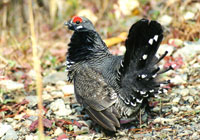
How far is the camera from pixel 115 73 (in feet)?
14.7

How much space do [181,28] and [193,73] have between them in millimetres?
1666

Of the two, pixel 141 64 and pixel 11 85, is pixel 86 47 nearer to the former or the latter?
pixel 141 64

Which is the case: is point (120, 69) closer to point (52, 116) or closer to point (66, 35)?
point (52, 116)

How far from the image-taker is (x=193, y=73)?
590 cm

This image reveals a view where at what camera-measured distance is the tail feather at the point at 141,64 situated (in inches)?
155

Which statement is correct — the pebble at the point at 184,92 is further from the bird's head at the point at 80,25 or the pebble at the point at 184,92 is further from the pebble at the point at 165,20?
the pebble at the point at 165,20

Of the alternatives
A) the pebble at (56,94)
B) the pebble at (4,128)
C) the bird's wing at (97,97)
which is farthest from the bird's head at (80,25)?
the pebble at (4,128)

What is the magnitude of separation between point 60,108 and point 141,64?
1.78 m

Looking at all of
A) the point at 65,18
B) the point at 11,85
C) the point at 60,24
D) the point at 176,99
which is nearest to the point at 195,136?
the point at 176,99

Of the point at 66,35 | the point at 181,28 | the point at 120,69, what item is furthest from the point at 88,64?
the point at 66,35

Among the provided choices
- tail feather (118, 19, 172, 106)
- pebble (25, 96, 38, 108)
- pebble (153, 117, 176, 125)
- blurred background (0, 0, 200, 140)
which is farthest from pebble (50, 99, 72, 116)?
pebble (153, 117, 176, 125)

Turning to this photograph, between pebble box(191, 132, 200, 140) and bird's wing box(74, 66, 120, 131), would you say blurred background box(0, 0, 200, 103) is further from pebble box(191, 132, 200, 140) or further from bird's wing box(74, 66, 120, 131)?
pebble box(191, 132, 200, 140)

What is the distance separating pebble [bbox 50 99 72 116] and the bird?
623mm

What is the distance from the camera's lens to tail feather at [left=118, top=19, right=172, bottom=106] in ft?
12.9
